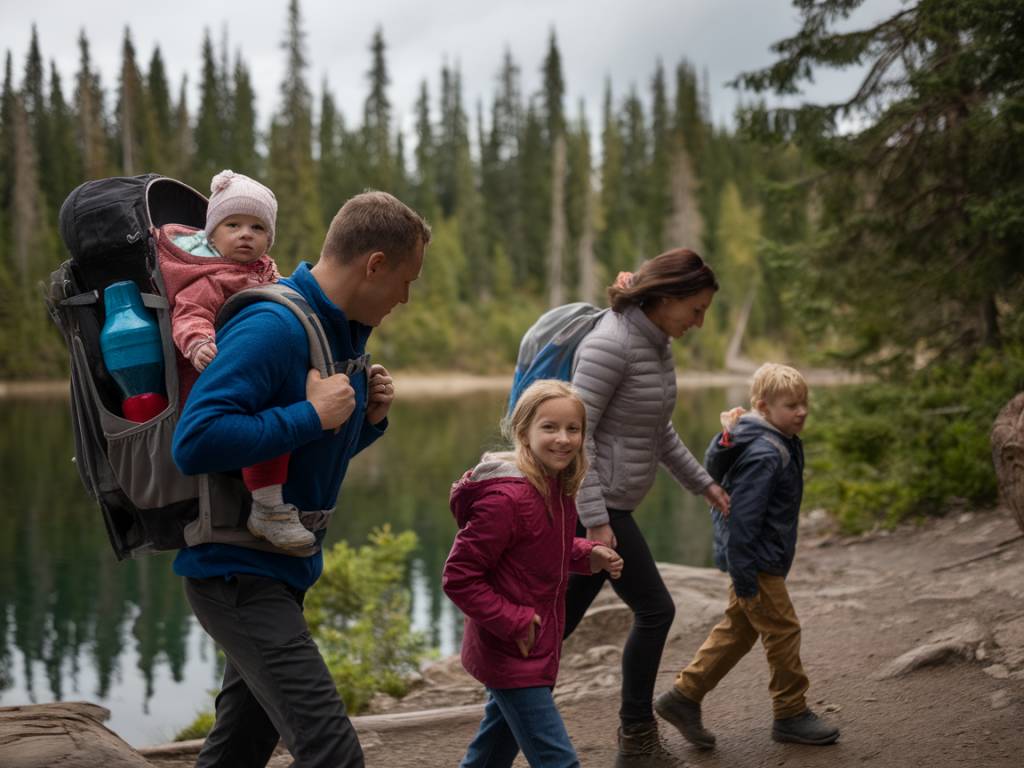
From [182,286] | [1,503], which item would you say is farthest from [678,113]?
[182,286]

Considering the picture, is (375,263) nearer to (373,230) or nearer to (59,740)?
(373,230)

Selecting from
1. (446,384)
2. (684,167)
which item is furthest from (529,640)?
(684,167)

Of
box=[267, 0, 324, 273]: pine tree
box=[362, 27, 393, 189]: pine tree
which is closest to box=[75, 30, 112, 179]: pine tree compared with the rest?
box=[267, 0, 324, 273]: pine tree

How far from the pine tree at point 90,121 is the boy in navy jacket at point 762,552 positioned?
42638 mm

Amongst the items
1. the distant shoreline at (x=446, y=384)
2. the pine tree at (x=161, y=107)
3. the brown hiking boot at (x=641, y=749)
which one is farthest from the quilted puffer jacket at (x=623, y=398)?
the pine tree at (x=161, y=107)

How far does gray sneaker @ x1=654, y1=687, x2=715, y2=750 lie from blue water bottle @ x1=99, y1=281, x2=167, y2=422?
2590mm

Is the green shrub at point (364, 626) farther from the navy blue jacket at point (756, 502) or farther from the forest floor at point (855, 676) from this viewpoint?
the navy blue jacket at point (756, 502)

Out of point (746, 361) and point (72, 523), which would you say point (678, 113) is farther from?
point (72, 523)

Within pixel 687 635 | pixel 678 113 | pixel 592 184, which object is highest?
pixel 678 113

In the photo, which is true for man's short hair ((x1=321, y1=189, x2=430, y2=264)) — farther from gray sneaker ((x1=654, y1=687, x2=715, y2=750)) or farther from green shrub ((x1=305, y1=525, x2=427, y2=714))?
green shrub ((x1=305, y1=525, x2=427, y2=714))

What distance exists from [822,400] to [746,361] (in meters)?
45.2

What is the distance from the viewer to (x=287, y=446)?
8.03 feet

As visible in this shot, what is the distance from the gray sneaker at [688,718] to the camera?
13.9 feet

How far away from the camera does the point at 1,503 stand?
59.9 feet
